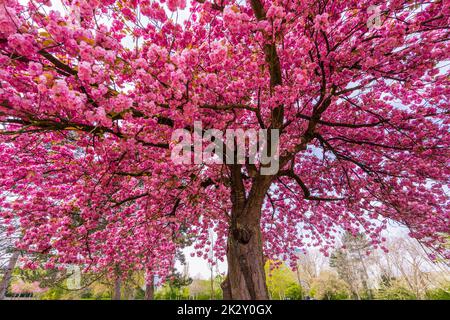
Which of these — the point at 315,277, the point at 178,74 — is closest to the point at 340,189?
the point at 178,74

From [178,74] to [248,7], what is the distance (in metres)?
2.49

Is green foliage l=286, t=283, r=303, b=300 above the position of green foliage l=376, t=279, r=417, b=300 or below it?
below

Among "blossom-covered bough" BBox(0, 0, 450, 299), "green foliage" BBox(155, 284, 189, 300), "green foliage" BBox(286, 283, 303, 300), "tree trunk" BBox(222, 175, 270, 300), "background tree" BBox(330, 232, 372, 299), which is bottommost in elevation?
"green foliage" BBox(286, 283, 303, 300)

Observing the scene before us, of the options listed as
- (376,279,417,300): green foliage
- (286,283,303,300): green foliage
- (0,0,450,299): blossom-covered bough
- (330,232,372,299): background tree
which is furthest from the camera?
(286,283,303,300): green foliage

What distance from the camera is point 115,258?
23.3 feet

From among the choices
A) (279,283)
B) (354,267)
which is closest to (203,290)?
(279,283)

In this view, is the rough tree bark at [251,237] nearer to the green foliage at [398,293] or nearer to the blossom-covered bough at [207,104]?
the blossom-covered bough at [207,104]

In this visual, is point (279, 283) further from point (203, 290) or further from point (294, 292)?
point (203, 290)

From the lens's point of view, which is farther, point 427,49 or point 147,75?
point 427,49

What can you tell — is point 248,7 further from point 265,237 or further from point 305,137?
point 265,237

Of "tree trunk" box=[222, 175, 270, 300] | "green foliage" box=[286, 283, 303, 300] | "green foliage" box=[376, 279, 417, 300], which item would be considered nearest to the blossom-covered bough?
"tree trunk" box=[222, 175, 270, 300]

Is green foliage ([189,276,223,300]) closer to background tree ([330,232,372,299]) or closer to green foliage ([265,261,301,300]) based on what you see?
green foliage ([265,261,301,300])

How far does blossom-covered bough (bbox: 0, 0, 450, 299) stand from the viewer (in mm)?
2898

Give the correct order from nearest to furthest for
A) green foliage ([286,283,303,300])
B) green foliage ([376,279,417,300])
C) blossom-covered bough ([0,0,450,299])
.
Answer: blossom-covered bough ([0,0,450,299]), green foliage ([376,279,417,300]), green foliage ([286,283,303,300])
